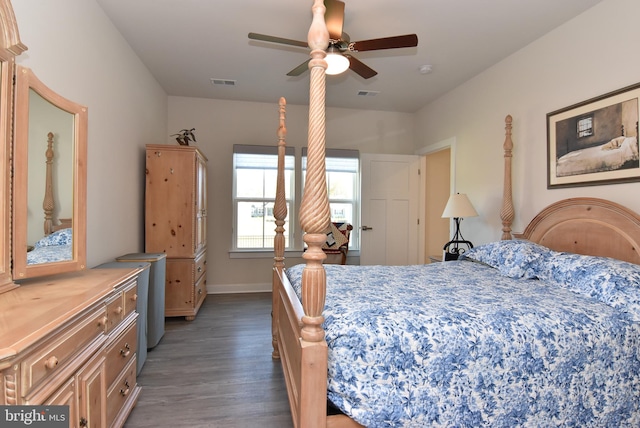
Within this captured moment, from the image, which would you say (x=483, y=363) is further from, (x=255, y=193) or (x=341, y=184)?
(x=255, y=193)

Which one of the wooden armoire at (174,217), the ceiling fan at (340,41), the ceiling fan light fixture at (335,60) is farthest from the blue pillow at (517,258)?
the wooden armoire at (174,217)

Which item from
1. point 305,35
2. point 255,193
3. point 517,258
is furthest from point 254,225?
point 517,258

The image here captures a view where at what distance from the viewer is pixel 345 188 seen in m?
4.80

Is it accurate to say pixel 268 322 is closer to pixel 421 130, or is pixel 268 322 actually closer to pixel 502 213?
pixel 502 213

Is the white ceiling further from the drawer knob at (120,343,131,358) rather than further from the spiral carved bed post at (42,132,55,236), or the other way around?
the drawer knob at (120,343,131,358)

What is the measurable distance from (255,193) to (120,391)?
317 centimetres

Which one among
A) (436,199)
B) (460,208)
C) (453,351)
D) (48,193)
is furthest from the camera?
(436,199)

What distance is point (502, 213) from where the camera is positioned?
291 cm

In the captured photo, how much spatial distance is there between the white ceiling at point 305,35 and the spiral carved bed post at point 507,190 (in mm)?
831

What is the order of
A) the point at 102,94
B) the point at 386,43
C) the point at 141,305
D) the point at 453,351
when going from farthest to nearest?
the point at 102,94, the point at 141,305, the point at 386,43, the point at 453,351

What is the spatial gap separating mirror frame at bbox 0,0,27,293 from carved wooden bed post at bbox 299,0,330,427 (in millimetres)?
1301

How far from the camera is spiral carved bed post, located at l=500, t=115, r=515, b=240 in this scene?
9.41ft

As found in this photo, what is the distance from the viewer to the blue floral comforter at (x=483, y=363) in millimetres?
1219

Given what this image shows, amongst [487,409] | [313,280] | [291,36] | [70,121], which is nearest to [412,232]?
[291,36]
